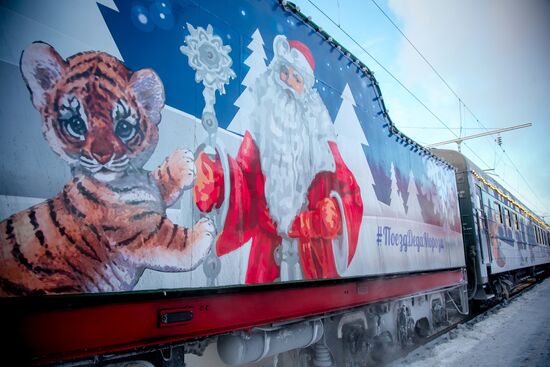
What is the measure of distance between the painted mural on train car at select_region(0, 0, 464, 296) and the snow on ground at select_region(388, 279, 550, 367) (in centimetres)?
242

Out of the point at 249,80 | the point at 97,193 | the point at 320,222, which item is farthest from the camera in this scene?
the point at 320,222

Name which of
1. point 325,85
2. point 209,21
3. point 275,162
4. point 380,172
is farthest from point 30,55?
point 380,172

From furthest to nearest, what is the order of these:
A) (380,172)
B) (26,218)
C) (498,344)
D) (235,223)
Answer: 1. (498,344)
2. (380,172)
3. (235,223)
4. (26,218)

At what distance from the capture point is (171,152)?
6.95 feet

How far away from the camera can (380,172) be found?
4.70 m

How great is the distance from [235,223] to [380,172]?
113 inches

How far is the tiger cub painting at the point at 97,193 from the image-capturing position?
1.53m

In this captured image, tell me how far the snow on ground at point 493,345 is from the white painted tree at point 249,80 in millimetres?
4225

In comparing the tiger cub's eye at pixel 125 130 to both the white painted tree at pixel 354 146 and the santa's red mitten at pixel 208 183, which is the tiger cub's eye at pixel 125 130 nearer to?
the santa's red mitten at pixel 208 183

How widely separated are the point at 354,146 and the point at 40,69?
130 inches

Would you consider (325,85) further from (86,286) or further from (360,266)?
(86,286)

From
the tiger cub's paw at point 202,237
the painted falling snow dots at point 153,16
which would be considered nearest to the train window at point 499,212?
the tiger cub's paw at point 202,237

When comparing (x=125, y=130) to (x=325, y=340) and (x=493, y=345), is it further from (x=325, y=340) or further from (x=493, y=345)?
(x=493, y=345)

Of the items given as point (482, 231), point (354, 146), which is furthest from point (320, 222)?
point (482, 231)
